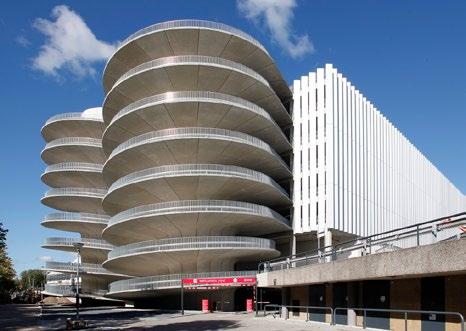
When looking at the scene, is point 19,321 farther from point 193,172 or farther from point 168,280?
point 193,172

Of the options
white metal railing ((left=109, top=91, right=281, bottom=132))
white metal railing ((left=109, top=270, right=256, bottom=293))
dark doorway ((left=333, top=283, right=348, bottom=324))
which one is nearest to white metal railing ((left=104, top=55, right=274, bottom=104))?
white metal railing ((left=109, top=91, right=281, bottom=132))

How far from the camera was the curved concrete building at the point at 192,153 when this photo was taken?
141ft

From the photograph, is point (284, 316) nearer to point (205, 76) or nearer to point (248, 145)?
point (248, 145)

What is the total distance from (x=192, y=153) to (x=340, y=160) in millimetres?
13334

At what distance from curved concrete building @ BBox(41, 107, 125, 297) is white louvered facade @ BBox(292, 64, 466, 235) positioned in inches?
1037

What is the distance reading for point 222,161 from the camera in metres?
46.6

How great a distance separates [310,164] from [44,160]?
3836 centimetres

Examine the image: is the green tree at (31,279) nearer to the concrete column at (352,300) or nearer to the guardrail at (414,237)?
the concrete column at (352,300)

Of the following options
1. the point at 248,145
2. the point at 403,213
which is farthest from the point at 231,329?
the point at 403,213

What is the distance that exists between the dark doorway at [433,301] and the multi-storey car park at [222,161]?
22.3 metres

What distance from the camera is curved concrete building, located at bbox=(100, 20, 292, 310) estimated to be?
42.9 m

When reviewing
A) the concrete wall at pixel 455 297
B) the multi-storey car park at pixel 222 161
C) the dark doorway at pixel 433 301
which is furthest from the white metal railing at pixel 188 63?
the concrete wall at pixel 455 297

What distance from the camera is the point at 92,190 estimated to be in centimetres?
6462

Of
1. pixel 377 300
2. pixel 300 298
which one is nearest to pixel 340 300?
pixel 377 300
